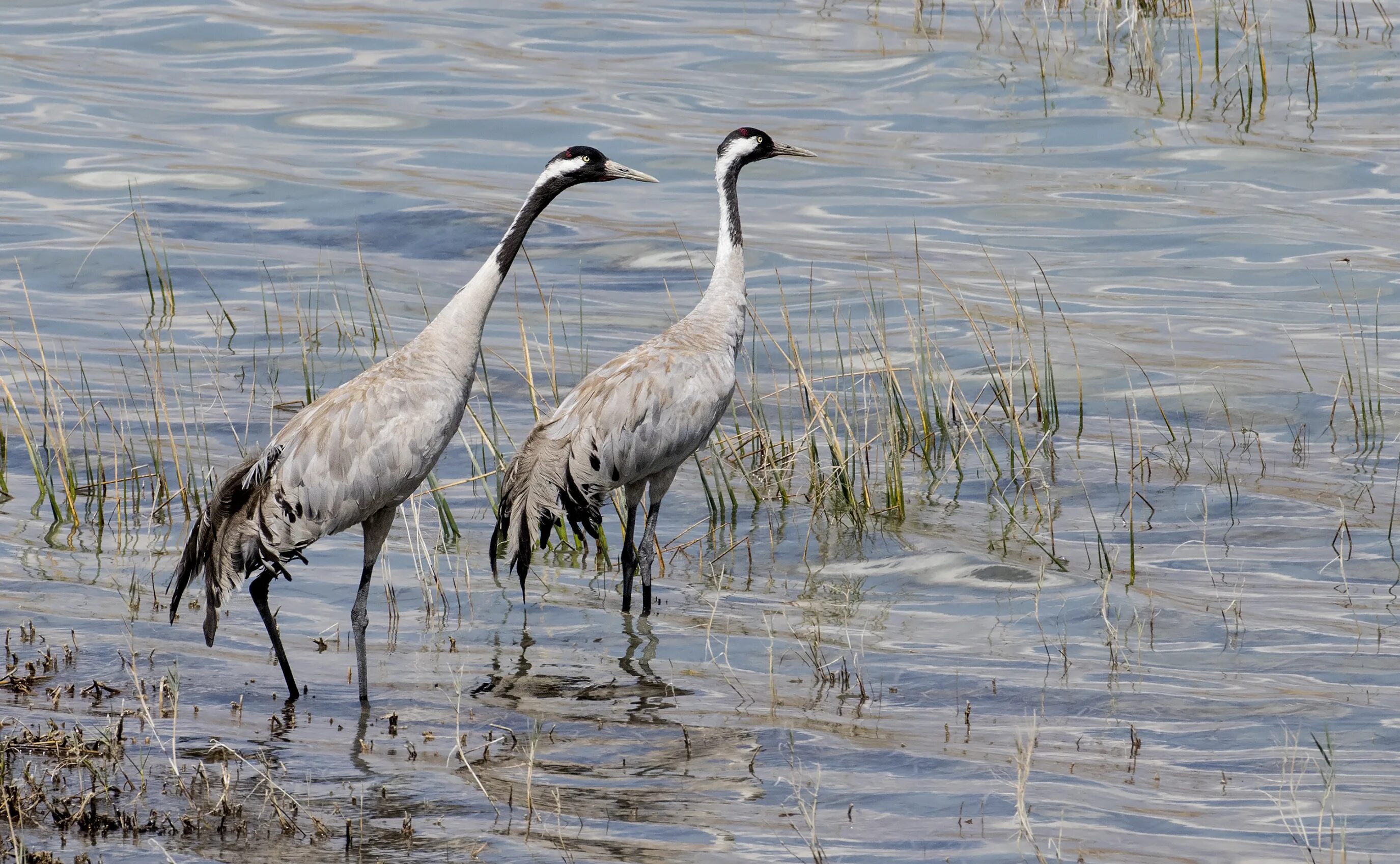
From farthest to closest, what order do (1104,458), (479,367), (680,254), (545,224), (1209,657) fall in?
(545,224) → (680,254) → (479,367) → (1104,458) → (1209,657)

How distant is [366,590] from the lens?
6.59 meters

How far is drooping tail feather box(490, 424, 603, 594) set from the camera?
7434 millimetres

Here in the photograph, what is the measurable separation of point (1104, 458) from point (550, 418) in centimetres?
338

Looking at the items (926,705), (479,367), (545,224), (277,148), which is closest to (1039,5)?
Result: (545,224)

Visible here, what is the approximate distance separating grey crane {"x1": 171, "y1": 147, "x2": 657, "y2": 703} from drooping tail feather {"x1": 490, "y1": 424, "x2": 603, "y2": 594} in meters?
0.88

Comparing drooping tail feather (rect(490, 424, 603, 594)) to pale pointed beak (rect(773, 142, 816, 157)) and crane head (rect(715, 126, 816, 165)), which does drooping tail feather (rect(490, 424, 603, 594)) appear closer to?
crane head (rect(715, 126, 816, 165))

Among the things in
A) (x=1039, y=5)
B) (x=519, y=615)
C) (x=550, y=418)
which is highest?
(x=1039, y=5)

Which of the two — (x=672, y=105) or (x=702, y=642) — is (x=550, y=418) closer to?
(x=702, y=642)

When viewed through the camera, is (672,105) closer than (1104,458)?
No

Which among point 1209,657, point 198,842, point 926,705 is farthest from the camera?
point 1209,657

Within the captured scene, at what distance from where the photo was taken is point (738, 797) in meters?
5.34

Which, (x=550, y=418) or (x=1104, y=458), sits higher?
(x=550, y=418)

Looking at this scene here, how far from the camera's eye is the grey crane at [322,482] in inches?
249

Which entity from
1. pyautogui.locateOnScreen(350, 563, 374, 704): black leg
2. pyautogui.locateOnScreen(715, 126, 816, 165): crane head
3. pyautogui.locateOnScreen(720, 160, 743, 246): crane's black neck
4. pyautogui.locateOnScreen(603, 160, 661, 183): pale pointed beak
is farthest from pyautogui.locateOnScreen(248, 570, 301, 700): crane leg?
pyautogui.locateOnScreen(715, 126, 816, 165): crane head
